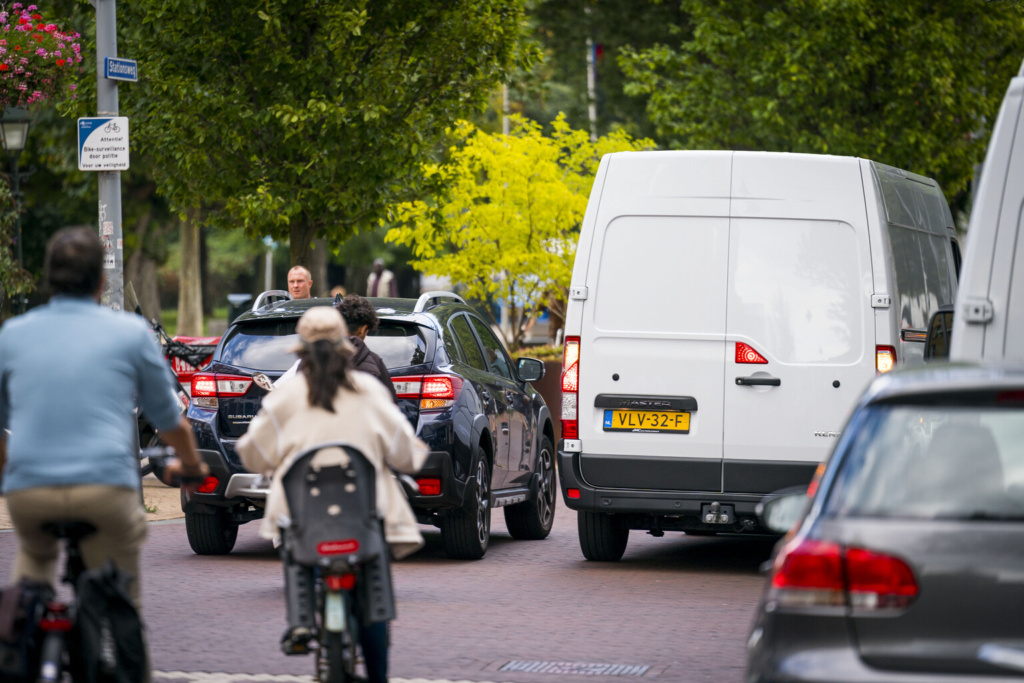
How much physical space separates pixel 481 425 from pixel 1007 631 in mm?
6850

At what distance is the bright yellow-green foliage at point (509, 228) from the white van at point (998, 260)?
14002 mm

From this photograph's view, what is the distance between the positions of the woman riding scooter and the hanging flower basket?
9627 mm

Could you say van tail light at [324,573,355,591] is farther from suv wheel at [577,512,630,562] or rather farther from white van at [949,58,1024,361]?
suv wheel at [577,512,630,562]

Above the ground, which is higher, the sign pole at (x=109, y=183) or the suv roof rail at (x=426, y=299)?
the sign pole at (x=109, y=183)

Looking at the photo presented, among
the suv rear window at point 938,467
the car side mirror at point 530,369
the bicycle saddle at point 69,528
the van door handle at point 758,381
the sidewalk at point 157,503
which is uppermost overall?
the suv rear window at point 938,467

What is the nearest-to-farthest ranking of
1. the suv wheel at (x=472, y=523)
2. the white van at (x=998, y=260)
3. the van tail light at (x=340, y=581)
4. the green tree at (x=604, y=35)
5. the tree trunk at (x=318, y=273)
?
the van tail light at (x=340, y=581), the white van at (x=998, y=260), the suv wheel at (x=472, y=523), the tree trunk at (x=318, y=273), the green tree at (x=604, y=35)

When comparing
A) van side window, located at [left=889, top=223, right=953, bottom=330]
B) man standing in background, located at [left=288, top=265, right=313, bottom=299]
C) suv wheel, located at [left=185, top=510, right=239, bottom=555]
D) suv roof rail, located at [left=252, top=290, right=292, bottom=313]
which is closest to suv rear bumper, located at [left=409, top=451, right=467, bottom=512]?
suv wheel, located at [left=185, top=510, right=239, bottom=555]

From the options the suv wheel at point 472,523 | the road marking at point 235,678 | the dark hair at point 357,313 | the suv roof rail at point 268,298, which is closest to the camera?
the road marking at point 235,678

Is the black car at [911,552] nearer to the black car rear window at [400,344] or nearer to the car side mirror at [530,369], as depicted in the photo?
the black car rear window at [400,344]

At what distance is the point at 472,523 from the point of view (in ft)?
34.7

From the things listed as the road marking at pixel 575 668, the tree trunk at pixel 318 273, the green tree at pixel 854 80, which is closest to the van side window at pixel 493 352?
the road marking at pixel 575 668

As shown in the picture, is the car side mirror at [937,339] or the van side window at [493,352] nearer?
the car side mirror at [937,339]

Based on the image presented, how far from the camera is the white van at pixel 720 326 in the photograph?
9.73m

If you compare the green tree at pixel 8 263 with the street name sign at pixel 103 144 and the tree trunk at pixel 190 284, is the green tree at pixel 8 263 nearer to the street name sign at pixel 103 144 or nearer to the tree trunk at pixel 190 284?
the street name sign at pixel 103 144
